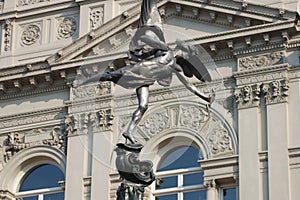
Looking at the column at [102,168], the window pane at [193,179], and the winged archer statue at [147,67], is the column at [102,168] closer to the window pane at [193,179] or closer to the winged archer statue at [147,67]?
the window pane at [193,179]

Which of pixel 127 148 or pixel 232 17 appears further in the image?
pixel 232 17

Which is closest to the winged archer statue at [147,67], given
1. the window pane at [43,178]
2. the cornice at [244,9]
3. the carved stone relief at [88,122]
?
the cornice at [244,9]

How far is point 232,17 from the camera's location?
91.7 feet

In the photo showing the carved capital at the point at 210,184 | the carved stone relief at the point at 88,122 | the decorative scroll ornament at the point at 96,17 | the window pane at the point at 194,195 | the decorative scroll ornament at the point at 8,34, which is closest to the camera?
the carved capital at the point at 210,184

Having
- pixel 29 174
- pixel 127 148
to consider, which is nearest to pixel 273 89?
pixel 29 174

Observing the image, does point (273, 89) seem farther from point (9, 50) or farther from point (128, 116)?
point (9, 50)

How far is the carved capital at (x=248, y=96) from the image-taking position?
1062 inches

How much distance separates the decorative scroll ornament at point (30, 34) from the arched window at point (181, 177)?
18.1 feet

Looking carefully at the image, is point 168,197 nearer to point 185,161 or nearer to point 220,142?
point 185,161

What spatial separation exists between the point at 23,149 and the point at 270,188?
7.14m

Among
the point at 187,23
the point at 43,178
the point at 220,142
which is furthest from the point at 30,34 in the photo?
the point at 220,142

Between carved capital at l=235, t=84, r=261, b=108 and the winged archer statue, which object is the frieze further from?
the winged archer statue

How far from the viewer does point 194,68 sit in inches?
547

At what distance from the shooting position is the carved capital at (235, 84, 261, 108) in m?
27.0
